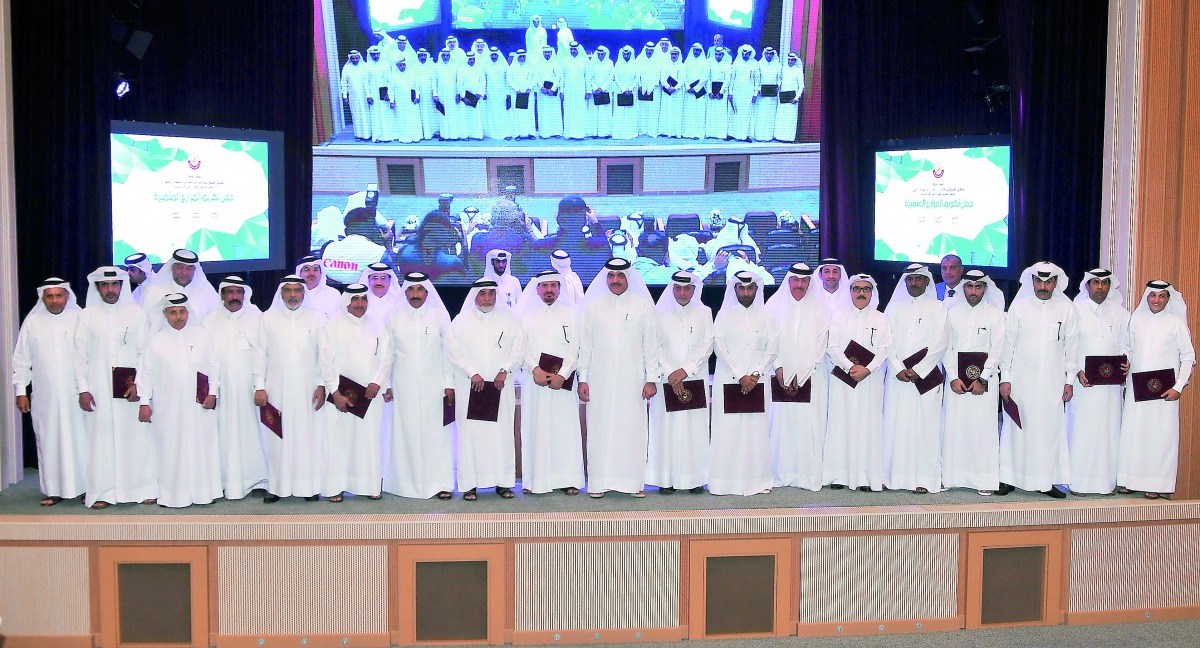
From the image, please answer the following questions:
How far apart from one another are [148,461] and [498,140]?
4214 mm

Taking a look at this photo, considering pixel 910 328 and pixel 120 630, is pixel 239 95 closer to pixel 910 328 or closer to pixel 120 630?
pixel 120 630

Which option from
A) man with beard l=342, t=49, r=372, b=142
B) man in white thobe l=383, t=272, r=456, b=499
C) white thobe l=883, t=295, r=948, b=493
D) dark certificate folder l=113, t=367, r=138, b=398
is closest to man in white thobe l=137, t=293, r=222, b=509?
dark certificate folder l=113, t=367, r=138, b=398

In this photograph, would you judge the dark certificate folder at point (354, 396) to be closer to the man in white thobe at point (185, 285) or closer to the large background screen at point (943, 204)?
the man in white thobe at point (185, 285)

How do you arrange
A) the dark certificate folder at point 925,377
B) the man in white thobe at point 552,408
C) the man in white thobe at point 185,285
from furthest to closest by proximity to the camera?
1. the man in white thobe at point 185,285
2. the dark certificate folder at point 925,377
3. the man in white thobe at point 552,408

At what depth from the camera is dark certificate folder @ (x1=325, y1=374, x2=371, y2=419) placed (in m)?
5.82

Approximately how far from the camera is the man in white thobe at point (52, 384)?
5855mm

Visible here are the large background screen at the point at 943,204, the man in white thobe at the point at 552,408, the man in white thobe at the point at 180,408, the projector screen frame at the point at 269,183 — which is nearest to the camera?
the man in white thobe at the point at 180,408

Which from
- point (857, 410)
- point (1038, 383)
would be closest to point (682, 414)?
point (857, 410)

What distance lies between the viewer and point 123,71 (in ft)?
25.3

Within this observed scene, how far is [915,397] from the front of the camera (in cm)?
622

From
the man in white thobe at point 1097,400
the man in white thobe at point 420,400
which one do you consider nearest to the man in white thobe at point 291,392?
the man in white thobe at point 420,400

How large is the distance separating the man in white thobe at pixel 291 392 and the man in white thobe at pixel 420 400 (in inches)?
17.8

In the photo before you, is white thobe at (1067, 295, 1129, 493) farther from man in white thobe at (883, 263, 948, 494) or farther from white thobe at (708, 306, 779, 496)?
white thobe at (708, 306, 779, 496)

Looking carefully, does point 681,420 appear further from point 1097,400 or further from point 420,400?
point 1097,400
